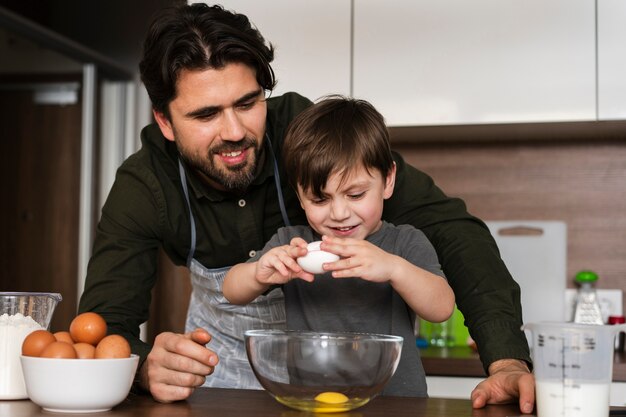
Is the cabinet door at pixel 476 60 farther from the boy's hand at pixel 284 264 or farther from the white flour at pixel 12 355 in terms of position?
the white flour at pixel 12 355

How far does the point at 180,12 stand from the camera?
1608 mm

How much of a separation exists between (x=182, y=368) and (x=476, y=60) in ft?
4.94

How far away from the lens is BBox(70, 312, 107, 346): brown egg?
3.49 feet

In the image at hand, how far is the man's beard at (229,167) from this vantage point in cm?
153

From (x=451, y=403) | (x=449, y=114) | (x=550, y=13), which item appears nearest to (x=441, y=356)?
(x=449, y=114)

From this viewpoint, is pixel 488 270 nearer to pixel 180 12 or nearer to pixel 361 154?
pixel 361 154

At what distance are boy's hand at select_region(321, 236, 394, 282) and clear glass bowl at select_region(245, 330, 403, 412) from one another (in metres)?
0.11

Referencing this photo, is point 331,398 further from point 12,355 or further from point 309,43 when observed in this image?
point 309,43

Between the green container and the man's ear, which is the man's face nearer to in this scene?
the man's ear

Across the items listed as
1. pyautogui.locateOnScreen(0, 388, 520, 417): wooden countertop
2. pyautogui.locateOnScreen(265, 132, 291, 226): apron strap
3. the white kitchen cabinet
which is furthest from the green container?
pyautogui.locateOnScreen(0, 388, 520, 417): wooden countertop

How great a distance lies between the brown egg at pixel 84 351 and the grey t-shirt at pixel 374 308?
1.47ft

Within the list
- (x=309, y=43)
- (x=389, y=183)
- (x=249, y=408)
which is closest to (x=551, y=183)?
(x=309, y=43)

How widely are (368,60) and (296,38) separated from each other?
0.22 meters

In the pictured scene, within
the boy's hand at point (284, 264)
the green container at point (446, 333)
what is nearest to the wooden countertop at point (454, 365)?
the green container at point (446, 333)
